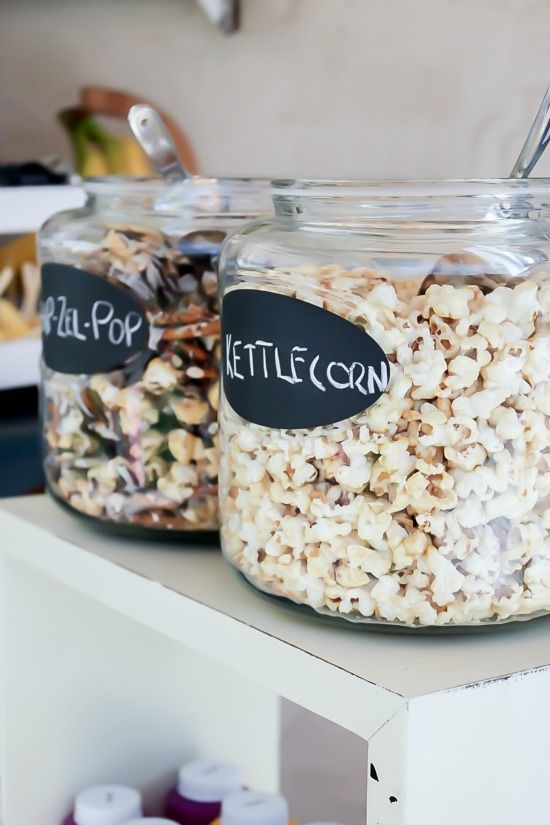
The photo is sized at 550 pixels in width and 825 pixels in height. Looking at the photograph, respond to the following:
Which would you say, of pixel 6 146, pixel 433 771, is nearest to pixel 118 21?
pixel 6 146

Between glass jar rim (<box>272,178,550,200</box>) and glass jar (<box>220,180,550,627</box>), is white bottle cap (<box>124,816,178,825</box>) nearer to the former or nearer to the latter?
glass jar (<box>220,180,550,627</box>)

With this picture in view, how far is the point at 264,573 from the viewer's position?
50cm

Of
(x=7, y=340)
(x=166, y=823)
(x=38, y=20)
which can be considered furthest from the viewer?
(x=38, y=20)

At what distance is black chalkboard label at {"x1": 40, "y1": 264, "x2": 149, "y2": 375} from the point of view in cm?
60

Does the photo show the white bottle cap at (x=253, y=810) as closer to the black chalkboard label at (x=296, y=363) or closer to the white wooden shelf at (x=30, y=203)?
Answer: the black chalkboard label at (x=296, y=363)

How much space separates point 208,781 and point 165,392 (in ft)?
1.07

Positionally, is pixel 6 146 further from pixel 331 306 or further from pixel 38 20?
pixel 331 306

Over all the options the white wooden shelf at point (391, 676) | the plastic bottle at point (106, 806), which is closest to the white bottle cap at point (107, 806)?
the plastic bottle at point (106, 806)

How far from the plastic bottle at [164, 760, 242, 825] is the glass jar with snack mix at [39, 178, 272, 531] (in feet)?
0.83

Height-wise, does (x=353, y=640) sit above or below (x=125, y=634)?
above

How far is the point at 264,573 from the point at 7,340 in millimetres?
664

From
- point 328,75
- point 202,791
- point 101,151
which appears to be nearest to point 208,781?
point 202,791

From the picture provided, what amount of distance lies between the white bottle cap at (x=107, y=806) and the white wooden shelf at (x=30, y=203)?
573 mm

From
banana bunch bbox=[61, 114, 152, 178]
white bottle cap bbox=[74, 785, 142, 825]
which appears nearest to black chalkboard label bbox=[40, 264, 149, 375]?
white bottle cap bbox=[74, 785, 142, 825]
